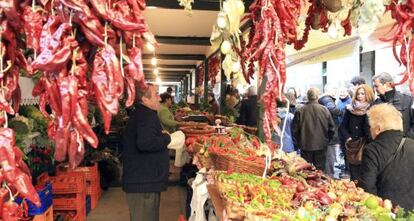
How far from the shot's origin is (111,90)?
3.50 feet

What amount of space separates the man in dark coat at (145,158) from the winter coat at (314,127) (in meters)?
3.06

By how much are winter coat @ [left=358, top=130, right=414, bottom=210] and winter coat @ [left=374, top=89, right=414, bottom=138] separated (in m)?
1.67

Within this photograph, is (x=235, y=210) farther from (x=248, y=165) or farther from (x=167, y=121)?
(x=167, y=121)

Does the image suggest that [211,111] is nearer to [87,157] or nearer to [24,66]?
[87,157]

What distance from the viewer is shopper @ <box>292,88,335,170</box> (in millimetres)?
6191

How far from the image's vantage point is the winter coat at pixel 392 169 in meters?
3.11

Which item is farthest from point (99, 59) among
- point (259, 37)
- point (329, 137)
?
point (329, 137)

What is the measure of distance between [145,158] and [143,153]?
0.05 meters

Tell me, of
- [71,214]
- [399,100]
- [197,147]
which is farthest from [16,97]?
[399,100]

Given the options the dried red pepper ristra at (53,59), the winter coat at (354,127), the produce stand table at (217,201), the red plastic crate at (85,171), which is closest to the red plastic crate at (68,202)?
the red plastic crate at (85,171)

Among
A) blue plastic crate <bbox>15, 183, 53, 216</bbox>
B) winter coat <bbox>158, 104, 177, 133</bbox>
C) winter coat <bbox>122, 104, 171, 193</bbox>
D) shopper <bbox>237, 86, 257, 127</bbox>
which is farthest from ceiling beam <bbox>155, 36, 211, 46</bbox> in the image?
blue plastic crate <bbox>15, 183, 53, 216</bbox>

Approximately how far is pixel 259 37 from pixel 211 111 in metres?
8.25

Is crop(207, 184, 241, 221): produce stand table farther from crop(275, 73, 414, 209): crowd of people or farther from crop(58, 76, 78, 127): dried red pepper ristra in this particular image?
crop(58, 76, 78, 127): dried red pepper ristra

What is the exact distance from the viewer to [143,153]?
3.69 metres
